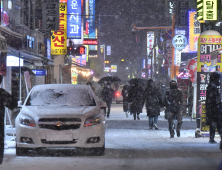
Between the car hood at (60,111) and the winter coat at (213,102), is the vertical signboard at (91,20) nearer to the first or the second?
the winter coat at (213,102)

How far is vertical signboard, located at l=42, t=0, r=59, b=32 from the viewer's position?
2528cm

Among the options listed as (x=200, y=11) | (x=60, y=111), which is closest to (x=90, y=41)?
(x=200, y=11)

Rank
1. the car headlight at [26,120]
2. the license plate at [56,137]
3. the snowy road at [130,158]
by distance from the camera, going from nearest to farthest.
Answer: the snowy road at [130,158] → the license plate at [56,137] → the car headlight at [26,120]

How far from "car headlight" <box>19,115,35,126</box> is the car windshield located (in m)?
0.79

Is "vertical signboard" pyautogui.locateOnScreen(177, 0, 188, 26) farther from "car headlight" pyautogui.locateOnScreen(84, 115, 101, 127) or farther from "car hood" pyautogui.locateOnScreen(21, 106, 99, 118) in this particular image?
"car headlight" pyautogui.locateOnScreen(84, 115, 101, 127)

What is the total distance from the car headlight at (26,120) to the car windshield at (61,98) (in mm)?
788

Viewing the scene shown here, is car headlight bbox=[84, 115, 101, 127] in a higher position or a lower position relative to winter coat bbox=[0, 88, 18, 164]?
lower

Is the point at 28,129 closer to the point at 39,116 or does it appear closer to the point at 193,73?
the point at 39,116

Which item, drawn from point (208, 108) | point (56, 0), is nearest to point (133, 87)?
point (56, 0)

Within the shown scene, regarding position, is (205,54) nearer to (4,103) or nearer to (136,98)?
(136,98)

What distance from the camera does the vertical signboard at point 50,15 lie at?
2528 cm

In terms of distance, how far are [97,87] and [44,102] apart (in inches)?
466

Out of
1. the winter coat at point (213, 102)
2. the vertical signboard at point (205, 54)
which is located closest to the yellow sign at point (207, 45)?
the vertical signboard at point (205, 54)

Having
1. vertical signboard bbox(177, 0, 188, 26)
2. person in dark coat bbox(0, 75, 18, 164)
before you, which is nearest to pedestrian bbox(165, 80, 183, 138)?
person in dark coat bbox(0, 75, 18, 164)
